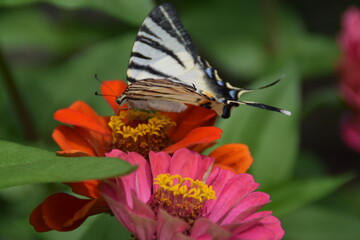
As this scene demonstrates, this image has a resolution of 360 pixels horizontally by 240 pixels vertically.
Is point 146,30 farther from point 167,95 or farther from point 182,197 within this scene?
point 182,197

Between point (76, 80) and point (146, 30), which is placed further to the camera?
point (76, 80)

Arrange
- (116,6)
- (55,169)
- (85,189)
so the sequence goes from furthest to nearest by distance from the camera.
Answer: (116,6)
(85,189)
(55,169)

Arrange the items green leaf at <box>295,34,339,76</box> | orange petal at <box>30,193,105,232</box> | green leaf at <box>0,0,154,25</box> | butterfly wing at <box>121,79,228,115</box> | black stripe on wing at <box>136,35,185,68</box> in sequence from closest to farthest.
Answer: orange petal at <box>30,193,105,232</box> < butterfly wing at <box>121,79,228,115</box> < black stripe on wing at <box>136,35,185,68</box> < green leaf at <box>0,0,154,25</box> < green leaf at <box>295,34,339,76</box>

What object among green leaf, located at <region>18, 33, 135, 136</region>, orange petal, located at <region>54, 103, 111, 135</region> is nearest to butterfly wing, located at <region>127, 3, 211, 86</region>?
orange petal, located at <region>54, 103, 111, 135</region>

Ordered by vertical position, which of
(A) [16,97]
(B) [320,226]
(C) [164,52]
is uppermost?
(C) [164,52]

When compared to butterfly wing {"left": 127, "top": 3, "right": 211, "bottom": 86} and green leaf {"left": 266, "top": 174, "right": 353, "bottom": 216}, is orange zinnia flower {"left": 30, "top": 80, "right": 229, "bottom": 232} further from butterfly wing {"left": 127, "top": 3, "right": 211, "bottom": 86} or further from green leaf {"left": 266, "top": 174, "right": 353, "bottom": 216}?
green leaf {"left": 266, "top": 174, "right": 353, "bottom": 216}

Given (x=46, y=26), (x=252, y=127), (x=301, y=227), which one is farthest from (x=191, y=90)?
(x=46, y=26)

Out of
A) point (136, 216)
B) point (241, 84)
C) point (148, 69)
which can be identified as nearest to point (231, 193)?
point (136, 216)
